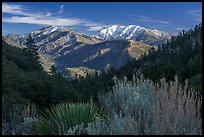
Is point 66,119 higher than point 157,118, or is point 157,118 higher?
point 157,118

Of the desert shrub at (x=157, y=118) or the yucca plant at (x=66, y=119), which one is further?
the yucca plant at (x=66, y=119)

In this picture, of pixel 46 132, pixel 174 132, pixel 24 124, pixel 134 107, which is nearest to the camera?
pixel 174 132

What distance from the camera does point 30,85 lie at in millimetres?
20531

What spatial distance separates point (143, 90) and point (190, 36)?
109595mm

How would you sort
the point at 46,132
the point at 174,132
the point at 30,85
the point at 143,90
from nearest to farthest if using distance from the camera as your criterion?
the point at 174,132
the point at 46,132
the point at 143,90
the point at 30,85

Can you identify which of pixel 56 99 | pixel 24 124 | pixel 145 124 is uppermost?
pixel 145 124

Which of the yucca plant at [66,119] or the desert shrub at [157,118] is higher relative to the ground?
the desert shrub at [157,118]

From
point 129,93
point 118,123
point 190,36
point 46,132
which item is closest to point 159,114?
point 118,123

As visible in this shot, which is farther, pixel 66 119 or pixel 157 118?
pixel 66 119

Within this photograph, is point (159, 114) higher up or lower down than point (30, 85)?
higher up

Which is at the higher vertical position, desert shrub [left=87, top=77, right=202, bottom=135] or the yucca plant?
desert shrub [left=87, top=77, right=202, bottom=135]

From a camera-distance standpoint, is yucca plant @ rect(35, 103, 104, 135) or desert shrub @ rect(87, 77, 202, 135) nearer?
desert shrub @ rect(87, 77, 202, 135)

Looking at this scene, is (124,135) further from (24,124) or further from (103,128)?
(24,124)

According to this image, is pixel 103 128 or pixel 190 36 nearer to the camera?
pixel 103 128
